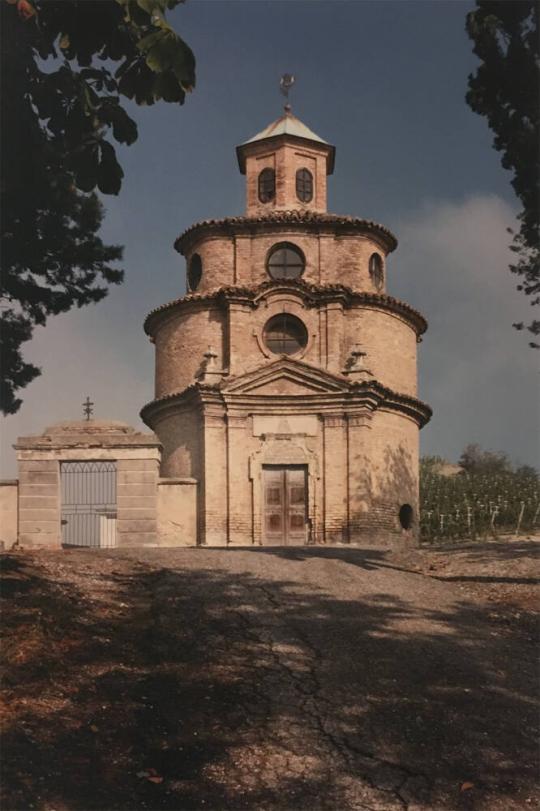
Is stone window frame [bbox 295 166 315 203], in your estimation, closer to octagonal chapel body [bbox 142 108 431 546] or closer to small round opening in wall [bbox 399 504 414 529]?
octagonal chapel body [bbox 142 108 431 546]

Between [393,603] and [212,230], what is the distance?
1757 centimetres

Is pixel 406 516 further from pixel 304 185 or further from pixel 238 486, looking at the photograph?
pixel 304 185

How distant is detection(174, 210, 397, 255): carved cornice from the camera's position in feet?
91.9

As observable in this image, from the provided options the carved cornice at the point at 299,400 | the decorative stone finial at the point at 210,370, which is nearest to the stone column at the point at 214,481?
the carved cornice at the point at 299,400

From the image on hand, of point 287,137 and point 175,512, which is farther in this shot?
point 287,137

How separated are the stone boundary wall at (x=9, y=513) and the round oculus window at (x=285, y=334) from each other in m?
9.81

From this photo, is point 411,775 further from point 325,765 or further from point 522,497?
point 522,497

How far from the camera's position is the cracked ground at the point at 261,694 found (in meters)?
6.95

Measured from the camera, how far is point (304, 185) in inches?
1184

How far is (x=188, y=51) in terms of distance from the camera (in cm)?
721

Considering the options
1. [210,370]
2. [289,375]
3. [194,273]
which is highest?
[194,273]

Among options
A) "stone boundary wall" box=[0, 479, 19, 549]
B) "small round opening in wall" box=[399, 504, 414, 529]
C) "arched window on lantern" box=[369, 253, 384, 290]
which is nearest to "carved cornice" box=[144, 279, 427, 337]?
"arched window on lantern" box=[369, 253, 384, 290]

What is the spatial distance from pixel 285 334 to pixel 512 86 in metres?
13.0

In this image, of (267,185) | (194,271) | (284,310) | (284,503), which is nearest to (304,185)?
(267,185)
